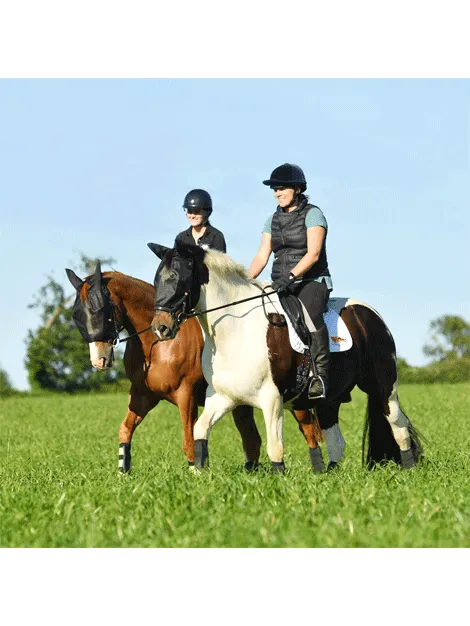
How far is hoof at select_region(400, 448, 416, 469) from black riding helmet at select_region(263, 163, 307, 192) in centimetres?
361

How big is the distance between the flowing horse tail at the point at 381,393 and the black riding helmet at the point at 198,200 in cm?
215

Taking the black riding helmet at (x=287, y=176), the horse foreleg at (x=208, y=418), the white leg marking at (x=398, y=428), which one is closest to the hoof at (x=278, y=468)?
the horse foreleg at (x=208, y=418)

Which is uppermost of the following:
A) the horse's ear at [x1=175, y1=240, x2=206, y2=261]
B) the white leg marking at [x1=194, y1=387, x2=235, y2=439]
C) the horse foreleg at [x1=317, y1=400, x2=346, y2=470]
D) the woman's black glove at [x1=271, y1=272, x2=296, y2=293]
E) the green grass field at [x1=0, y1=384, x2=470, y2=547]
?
the horse's ear at [x1=175, y1=240, x2=206, y2=261]

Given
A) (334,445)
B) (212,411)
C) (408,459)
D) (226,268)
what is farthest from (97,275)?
(408,459)

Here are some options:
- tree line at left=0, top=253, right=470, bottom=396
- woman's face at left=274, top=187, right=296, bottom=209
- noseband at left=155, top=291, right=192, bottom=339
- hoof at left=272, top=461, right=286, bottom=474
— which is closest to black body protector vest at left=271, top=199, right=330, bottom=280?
woman's face at left=274, top=187, right=296, bottom=209

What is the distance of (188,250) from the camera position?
859 cm

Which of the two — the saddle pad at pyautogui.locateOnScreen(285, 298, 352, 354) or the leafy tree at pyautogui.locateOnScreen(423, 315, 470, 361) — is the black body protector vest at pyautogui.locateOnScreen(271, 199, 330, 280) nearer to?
the saddle pad at pyautogui.locateOnScreen(285, 298, 352, 354)

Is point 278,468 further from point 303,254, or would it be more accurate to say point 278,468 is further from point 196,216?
point 196,216

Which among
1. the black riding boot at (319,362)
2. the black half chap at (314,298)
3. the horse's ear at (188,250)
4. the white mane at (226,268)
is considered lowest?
the black riding boot at (319,362)

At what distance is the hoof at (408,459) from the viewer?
10469mm

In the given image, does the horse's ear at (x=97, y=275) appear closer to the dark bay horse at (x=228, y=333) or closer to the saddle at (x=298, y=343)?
the dark bay horse at (x=228, y=333)

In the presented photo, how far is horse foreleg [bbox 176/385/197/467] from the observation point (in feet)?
33.6

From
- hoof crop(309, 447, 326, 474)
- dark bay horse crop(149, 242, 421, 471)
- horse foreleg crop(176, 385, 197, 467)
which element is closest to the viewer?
dark bay horse crop(149, 242, 421, 471)

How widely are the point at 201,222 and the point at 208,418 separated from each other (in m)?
2.57
